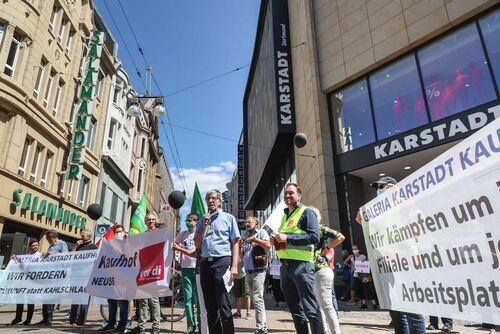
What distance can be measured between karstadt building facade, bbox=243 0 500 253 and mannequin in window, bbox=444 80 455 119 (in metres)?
0.03

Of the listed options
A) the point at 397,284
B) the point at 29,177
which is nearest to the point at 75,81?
the point at 29,177

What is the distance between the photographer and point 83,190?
2081 cm

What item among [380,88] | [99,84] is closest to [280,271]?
[380,88]

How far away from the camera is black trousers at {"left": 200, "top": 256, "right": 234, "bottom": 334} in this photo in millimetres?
3770

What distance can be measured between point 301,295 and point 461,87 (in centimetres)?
1037

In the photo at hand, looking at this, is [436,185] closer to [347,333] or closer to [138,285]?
[347,333]

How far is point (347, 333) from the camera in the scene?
5434 mm

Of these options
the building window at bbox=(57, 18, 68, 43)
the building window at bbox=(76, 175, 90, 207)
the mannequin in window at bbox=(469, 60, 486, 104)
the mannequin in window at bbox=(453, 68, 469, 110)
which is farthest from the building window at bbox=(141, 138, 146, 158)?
the mannequin in window at bbox=(469, 60, 486, 104)

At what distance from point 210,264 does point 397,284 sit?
6.69 feet

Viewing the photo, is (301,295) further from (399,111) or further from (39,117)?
(39,117)

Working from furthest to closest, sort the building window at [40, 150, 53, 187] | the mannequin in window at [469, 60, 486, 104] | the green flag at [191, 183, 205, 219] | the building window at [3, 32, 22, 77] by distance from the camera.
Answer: the building window at [40, 150, 53, 187], the building window at [3, 32, 22, 77], the mannequin in window at [469, 60, 486, 104], the green flag at [191, 183, 205, 219]

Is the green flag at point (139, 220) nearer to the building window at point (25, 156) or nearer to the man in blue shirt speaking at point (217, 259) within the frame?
the man in blue shirt speaking at point (217, 259)

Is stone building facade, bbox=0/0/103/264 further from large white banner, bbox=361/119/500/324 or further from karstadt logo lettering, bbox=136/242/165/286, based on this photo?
large white banner, bbox=361/119/500/324

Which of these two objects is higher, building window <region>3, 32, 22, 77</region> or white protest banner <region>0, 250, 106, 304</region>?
building window <region>3, 32, 22, 77</region>
